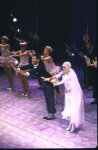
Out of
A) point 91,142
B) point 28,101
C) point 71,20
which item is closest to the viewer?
point 91,142

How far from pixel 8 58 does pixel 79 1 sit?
4932 mm

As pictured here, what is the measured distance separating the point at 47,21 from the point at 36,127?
28.9 ft

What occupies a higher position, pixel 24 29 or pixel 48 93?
pixel 24 29

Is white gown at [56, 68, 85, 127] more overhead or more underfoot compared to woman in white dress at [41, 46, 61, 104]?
more underfoot

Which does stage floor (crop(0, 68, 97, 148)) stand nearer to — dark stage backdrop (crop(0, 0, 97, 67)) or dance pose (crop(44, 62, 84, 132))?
dance pose (crop(44, 62, 84, 132))

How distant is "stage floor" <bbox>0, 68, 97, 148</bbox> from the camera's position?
3.88m

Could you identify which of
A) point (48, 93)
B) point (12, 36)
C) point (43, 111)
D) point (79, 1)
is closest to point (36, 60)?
point (48, 93)

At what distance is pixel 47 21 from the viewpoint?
1239cm

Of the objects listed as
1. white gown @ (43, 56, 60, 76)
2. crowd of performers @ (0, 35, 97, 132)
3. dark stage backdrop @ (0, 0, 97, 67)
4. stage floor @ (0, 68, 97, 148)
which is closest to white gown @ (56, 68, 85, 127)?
crowd of performers @ (0, 35, 97, 132)

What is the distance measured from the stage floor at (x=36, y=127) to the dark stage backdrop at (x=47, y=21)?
5.72m

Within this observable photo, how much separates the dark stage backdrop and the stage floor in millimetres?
5720

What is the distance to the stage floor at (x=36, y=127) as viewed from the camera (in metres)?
3.88

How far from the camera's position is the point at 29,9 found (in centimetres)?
1181

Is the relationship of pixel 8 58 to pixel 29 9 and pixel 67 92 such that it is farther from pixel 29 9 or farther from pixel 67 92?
pixel 29 9
